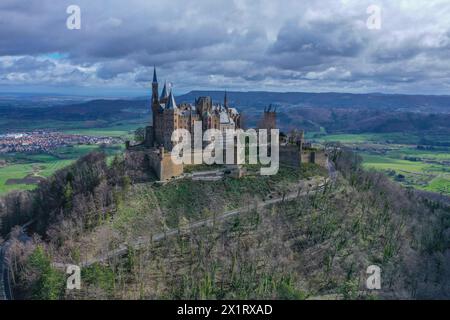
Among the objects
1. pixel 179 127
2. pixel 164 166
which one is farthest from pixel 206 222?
pixel 179 127

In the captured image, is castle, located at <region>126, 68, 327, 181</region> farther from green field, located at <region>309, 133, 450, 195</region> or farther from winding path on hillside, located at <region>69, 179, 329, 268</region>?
green field, located at <region>309, 133, 450, 195</region>

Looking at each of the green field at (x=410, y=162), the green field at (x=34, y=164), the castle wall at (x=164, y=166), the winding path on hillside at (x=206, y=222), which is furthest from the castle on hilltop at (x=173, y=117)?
the green field at (x=410, y=162)

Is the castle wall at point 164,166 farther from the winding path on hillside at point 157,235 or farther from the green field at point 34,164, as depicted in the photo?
the green field at point 34,164

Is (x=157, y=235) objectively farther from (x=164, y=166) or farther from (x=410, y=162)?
(x=410, y=162)

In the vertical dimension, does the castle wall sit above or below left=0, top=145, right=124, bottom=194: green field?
above

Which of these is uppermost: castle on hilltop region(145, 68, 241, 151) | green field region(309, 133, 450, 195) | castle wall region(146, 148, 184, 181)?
castle on hilltop region(145, 68, 241, 151)

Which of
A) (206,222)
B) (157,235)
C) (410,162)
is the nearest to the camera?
(157,235)

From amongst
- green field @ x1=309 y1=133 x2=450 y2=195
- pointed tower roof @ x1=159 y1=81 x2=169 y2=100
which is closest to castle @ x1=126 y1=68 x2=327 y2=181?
pointed tower roof @ x1=159 y1=81 x2=169 y2=100
